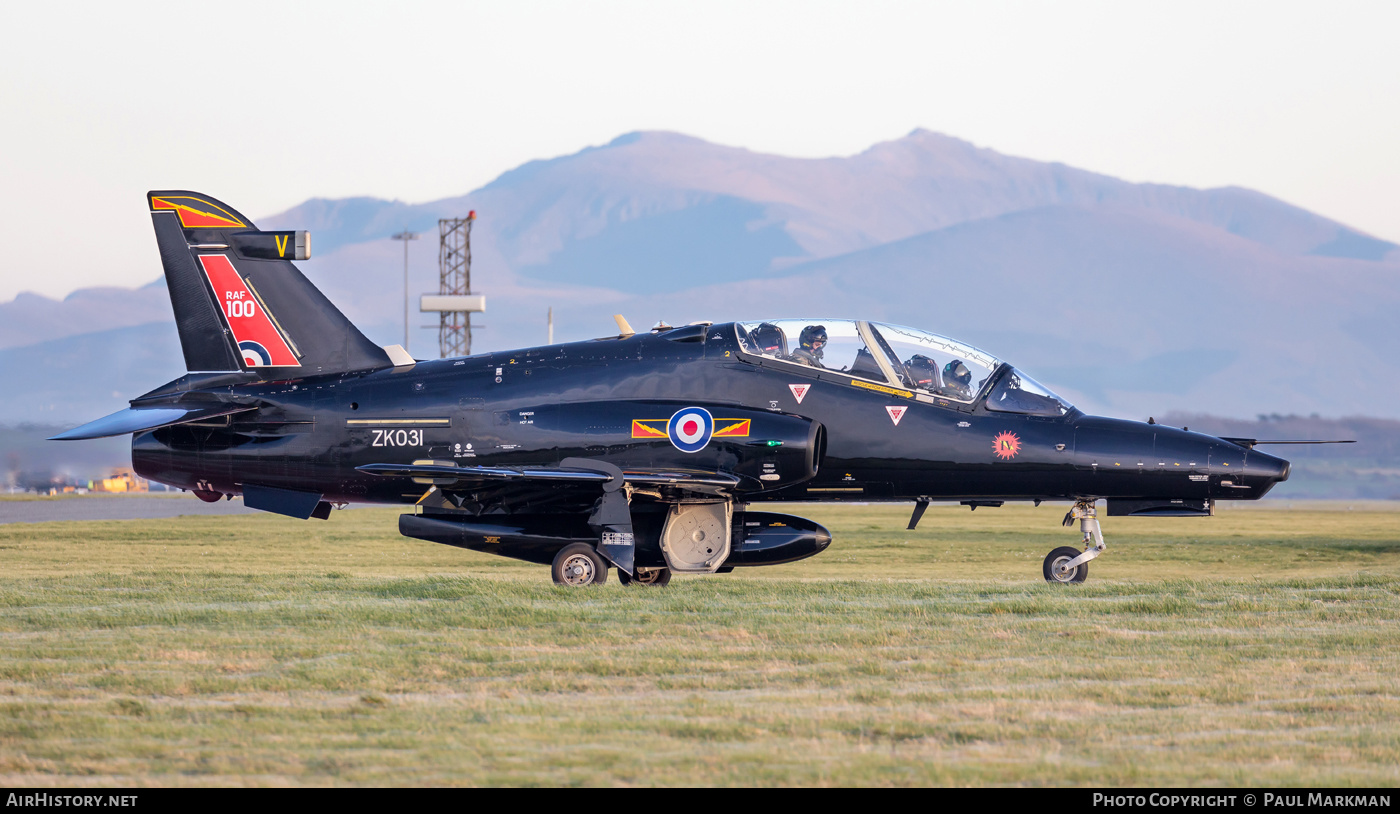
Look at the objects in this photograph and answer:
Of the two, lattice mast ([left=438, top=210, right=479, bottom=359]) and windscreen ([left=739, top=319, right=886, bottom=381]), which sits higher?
lattice mast ([left=438, top=210, right=479, bottom=359])

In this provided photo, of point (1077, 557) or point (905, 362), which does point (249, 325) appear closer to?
point (905, 362)

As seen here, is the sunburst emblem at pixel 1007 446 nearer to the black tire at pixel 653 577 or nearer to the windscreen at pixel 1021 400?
the windscreen at pixel 1021 400

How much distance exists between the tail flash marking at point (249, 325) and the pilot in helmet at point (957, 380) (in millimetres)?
8655

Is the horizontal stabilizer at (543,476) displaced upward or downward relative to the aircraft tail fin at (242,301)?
downward

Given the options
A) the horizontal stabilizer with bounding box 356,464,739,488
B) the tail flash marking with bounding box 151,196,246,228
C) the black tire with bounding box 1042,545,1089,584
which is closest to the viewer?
the horizontal stabilizer with bounding box 356,464,739,488

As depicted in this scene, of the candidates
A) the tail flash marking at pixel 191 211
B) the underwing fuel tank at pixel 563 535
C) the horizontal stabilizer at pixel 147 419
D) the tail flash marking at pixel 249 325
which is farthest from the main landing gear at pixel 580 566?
the tail flash marking at pixel 191 211

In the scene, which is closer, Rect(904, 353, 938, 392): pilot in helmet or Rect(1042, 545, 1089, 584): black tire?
Rect(1042, 545, 1089, 584): black tire

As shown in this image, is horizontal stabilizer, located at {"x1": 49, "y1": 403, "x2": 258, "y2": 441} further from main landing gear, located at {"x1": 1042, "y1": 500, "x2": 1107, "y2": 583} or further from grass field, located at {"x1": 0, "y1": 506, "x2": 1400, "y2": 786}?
main landing gear, located at {"x1": 1042, "y1": 500, "x2": 1107, "y2": 583}

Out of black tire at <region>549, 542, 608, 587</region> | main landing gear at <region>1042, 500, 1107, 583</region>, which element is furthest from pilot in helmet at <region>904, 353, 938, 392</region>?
black tire at <region>549, 542, 608, 587</region>

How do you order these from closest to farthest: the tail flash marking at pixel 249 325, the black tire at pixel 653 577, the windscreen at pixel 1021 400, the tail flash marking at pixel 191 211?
the windscreen at pixel 1021 400 → the black tire at pixel 653 577 → the tail flash marking at pixel 249 325 → the tail flash marking at pixel 191 211

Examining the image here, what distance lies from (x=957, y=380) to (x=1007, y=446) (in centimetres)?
102

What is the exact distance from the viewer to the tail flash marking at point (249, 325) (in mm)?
18188

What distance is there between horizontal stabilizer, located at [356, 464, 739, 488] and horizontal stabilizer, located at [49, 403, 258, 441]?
286cm

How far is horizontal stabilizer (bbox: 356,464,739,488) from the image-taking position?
15.6 m
